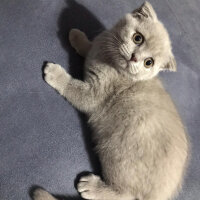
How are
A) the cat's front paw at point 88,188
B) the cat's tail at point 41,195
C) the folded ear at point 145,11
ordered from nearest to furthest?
1. the cat's tail at point 41,195
2. the cat's front paw at point 88,188
3. the folded ear at point 145,11

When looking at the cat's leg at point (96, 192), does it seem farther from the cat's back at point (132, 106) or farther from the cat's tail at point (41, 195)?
the cat's back at point (132, 106)

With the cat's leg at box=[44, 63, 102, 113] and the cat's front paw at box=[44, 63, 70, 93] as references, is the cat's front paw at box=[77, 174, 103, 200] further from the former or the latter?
the cat's front paw at box=[44, 63, 70, 93]

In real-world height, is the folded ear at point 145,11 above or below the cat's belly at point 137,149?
above

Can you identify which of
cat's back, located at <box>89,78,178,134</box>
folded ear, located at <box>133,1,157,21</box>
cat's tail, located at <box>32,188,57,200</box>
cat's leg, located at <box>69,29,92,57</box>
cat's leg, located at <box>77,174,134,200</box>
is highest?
folded ear, located at <box>133,1,157,21</box>

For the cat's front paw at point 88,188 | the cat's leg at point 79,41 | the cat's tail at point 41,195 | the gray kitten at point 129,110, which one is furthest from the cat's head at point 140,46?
the cat's tail at point 41,195

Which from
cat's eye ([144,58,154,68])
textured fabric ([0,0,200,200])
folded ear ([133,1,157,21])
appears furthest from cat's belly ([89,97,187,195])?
folded ear ([133,1,157,21])

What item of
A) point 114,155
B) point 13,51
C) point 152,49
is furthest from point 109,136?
point 13,51

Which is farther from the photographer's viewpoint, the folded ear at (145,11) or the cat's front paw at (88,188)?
the folded ear at (145,11)

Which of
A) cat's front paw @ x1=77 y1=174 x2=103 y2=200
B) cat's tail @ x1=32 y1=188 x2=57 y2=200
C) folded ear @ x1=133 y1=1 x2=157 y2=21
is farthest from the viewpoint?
folded ear @ x1=133 y1=1 x2=157 y2=21

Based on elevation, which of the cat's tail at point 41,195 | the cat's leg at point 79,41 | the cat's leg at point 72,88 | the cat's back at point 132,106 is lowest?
the cat's tail at point 41,195
